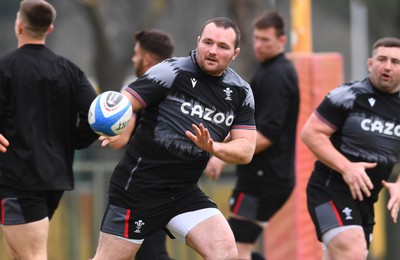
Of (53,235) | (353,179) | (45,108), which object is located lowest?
(53,235)

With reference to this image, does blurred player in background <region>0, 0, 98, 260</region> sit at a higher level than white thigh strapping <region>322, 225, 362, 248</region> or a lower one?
higher

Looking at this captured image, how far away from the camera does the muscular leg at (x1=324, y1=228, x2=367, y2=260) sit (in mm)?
7688

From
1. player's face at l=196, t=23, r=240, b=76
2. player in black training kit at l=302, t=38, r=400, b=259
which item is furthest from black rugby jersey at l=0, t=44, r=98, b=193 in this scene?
player in black training kit at l=302, t=38, r=400, b=259

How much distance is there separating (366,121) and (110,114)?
2.36 m

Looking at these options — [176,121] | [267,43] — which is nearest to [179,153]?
[176,121]

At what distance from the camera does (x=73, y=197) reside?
12836 mm

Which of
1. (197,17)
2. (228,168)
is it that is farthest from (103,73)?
(228,168)

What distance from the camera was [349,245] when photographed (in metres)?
7.74

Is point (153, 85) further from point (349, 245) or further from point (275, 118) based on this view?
point (275, 118)

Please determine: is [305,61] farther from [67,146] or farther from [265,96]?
[67,146]

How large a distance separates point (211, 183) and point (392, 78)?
5291 mm

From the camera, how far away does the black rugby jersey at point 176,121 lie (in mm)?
7098

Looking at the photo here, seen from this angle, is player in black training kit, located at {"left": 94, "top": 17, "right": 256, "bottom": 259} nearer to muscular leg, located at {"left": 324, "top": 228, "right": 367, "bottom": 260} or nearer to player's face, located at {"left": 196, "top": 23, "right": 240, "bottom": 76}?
player's face, located at {"left": 196, "top": 23, "right": 240, "bottom": 76}

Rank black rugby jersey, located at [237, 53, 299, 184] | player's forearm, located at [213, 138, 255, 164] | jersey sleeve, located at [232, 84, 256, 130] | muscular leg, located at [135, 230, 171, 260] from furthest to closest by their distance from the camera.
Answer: black rugby jersey, located at [237, 53, 299, 184], muscular leg, located at [135, 230, 171, 260], jersey sleeve, located at [232, 84, 256, 130], player's forearm, located at [213, 138, 255, 164]
